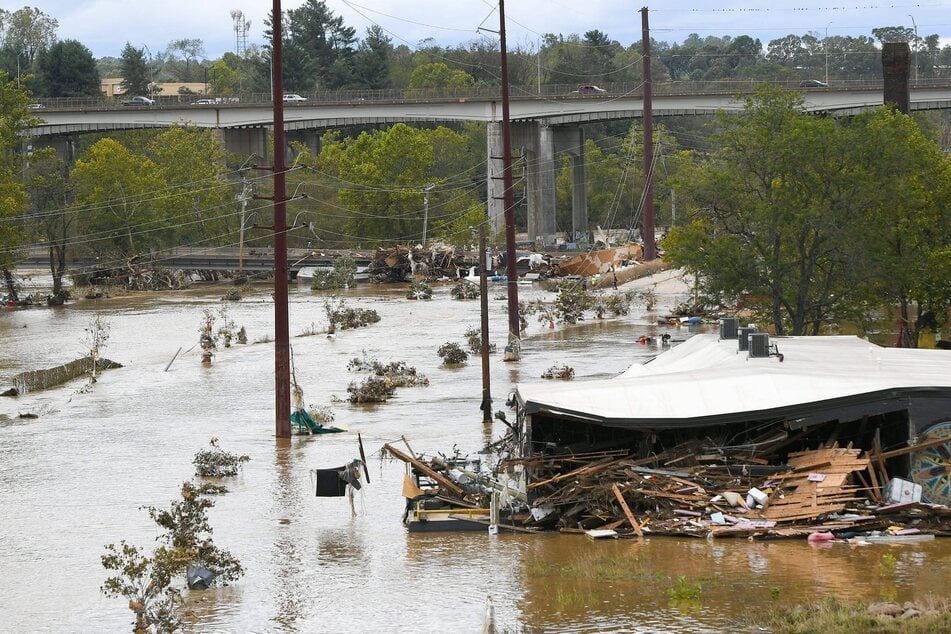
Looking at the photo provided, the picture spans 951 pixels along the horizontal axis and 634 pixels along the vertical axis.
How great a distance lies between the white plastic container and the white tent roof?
127 cm

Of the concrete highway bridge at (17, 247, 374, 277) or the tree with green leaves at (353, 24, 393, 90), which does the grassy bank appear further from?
the tree with green leaves at (353, 24, 393, 90)

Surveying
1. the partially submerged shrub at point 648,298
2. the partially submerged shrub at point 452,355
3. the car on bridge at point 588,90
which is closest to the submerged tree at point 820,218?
the partially submerged shrub at point 452,355

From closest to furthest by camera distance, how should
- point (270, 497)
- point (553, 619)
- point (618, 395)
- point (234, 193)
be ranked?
point (553, 619), point (618, 395), point (270, 497), point (234, 193)

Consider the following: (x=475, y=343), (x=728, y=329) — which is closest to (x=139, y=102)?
(x=475, y=343)

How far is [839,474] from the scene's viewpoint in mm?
19484

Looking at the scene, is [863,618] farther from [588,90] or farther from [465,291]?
[588,90]

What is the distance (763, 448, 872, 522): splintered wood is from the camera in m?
19.3

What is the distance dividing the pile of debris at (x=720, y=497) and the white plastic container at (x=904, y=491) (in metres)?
0.01

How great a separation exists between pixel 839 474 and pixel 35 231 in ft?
258

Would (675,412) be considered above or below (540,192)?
below

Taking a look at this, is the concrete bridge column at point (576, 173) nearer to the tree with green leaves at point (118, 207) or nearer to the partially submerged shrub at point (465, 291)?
the tree with green leaves at point (118, 207)

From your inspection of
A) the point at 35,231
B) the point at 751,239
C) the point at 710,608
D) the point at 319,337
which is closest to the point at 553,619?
the point at 710,608

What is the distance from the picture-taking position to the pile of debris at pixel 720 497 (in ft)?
62.8

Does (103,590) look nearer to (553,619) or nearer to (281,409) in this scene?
(553,619)
